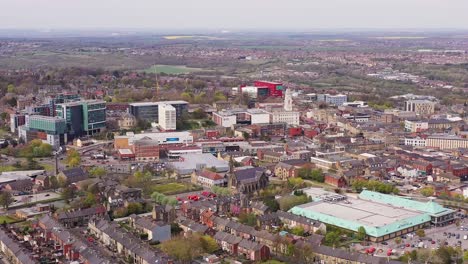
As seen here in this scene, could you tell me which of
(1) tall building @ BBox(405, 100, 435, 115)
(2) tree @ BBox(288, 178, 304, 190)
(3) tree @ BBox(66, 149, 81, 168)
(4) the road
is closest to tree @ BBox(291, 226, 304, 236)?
(2) tree @ BBox(288, 178, 304, 190)

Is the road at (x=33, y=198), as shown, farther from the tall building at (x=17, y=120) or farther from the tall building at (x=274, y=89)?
the tall building at (x=274, y=89)

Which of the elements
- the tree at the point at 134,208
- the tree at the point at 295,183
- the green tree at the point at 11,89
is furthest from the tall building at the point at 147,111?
the tree at the point at 134,208

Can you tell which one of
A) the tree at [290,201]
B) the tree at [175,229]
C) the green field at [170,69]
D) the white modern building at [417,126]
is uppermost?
the green field at [170,69]

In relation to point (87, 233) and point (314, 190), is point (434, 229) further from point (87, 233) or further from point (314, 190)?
point (87, 233)

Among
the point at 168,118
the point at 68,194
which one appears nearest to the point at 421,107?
the point at 168,118

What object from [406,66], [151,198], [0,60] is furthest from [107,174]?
[0,60]

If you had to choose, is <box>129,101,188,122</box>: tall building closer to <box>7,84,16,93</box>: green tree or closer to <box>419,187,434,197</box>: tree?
<box>7,84,16,93</box>: green tree

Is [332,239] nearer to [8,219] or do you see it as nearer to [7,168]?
[8,219]
